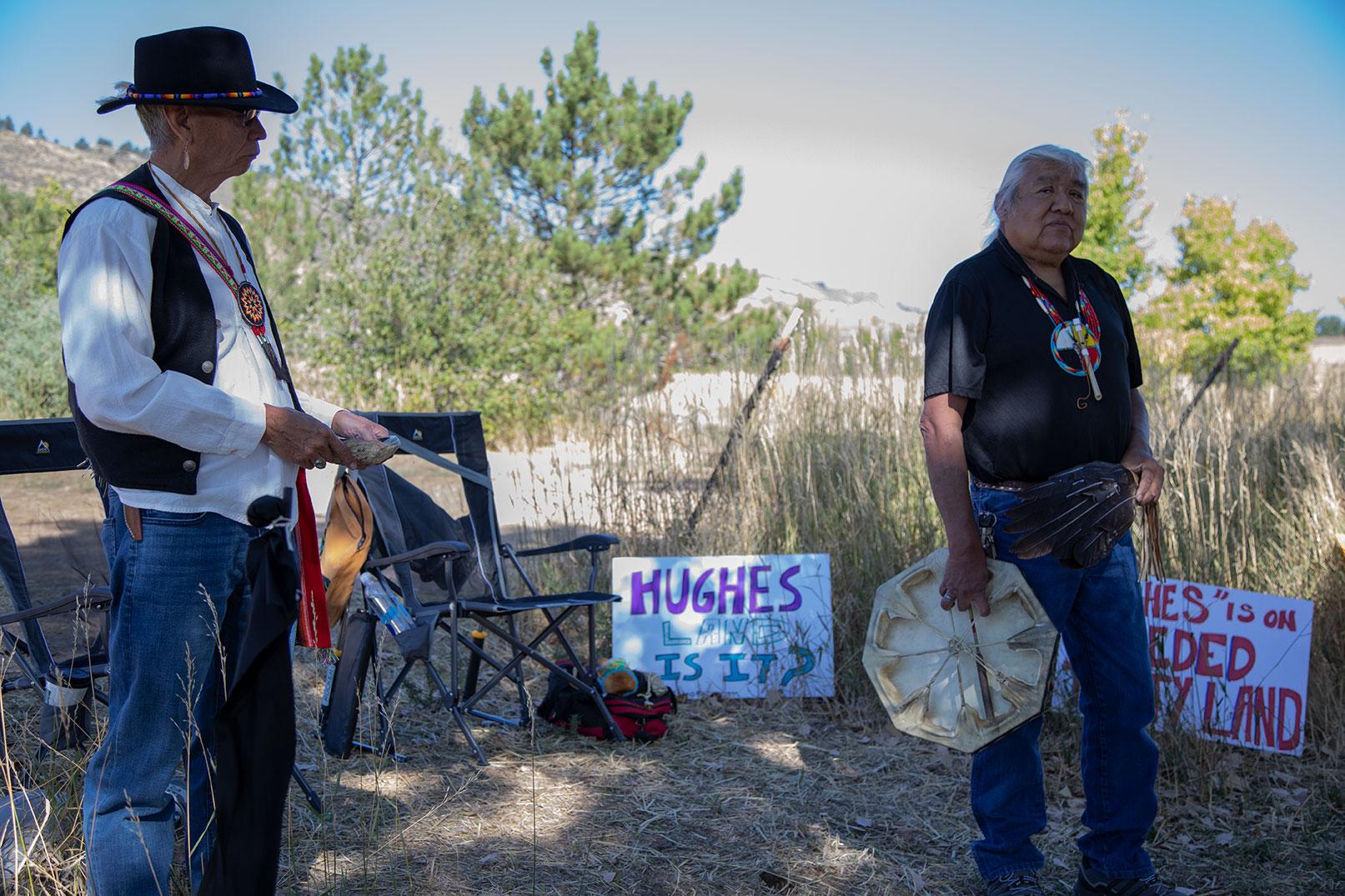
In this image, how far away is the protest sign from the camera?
471 centimetres

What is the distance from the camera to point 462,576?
425cm

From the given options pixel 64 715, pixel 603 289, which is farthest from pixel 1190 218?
pixel 64 715

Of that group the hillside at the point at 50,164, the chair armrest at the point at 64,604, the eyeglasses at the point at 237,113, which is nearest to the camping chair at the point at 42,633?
the chair armrest at the point at 64,604

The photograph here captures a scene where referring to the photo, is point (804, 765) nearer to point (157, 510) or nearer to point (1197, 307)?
point (157, 510)

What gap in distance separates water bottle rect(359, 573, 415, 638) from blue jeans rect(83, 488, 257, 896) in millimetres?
1906

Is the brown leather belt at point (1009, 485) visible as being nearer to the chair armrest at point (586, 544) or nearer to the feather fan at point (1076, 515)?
the feather fan at point (1076, 515)

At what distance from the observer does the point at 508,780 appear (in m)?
3.71

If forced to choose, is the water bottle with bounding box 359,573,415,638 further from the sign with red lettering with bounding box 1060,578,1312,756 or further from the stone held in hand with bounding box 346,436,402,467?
the sign with red lettering with bounding box 1060,578,1312,756

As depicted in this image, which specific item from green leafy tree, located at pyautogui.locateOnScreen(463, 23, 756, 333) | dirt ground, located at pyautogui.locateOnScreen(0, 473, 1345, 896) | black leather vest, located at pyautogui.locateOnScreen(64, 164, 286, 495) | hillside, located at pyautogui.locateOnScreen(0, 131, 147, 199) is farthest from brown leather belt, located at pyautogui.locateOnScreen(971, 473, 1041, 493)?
hillside, located at pyautogui.locateOnScreen(0, 131, 147, 199)

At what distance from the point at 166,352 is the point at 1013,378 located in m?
1.82

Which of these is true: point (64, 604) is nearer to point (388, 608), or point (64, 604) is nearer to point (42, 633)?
point (42, 633)

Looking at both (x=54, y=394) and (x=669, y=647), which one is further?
(x=54, y=394)

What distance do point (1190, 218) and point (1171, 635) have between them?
823 inches

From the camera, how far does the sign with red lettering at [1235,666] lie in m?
3.88
